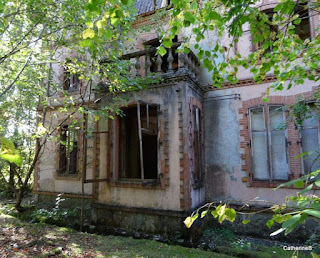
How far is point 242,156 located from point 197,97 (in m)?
2.38

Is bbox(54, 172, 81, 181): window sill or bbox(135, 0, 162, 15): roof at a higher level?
bbox(135, 0, 162, 15): roof

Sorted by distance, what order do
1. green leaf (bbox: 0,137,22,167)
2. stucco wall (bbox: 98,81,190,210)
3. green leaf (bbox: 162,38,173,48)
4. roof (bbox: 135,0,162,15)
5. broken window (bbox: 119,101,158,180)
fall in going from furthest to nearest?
roof (bbox: 135,0,162,15) → broken window (bbox: 119,101,158,180) → stucco wall (bbox: 98,81,190,210) → green leaf (bbox: 162,38,173,48) → green leaf (bbox: 0,137,22,167)

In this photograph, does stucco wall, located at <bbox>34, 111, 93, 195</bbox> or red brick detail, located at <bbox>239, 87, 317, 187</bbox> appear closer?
red brick detail, located at <bbox>239, 87, 317, 187</bbox>

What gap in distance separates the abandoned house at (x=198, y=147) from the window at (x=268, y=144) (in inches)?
1.1

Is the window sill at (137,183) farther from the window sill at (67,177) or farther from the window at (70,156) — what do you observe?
the window at (70,156)

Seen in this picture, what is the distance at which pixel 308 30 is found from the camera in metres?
6.98

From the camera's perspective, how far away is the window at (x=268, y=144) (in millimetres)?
6680

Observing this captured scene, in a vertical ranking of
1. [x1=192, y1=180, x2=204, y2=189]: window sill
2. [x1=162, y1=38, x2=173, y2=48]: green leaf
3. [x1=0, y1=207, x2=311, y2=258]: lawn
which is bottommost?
[x1=0, y1=207, x2=311, y2=258]: lawn

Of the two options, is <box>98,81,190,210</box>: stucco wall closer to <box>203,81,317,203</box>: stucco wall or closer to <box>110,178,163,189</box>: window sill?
<box>110,178,163,189</box>: window sill

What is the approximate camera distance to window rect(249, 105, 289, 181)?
263 inches

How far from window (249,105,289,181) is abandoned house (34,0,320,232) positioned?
27 mm

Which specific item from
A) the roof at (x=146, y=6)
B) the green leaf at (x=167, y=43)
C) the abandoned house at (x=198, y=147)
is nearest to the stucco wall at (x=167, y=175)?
the abandoned house at (x=198, y=147)

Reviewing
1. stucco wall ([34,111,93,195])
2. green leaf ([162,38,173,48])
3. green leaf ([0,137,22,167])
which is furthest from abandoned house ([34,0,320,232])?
green leaf ([0,137,22,167])

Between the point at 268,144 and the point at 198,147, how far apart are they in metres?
2.10
